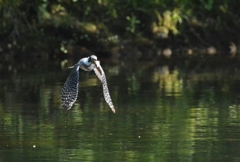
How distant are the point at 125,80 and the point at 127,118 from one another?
6346mm

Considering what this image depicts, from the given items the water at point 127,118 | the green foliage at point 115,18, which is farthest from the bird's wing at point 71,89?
the green foliage at point 115,18

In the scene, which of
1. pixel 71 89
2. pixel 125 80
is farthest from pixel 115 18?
pixel 71 89

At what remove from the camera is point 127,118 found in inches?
542

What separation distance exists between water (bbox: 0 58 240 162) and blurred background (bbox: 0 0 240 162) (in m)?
0.02

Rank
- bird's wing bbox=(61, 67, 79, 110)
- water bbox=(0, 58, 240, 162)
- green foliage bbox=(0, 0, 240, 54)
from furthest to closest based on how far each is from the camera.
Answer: green foliage bbox=(0, 0, 240, 54), bird's wing bbox=(61, 67, 79, 110), water bbox=(0, 58, 240, 162)

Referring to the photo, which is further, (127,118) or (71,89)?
(127,118)

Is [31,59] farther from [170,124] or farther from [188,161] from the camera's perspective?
[188,161]

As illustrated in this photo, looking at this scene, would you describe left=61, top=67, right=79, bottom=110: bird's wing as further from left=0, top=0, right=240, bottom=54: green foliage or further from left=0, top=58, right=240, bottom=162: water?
left=0, top=0, right=240, bottom=54: green foliage

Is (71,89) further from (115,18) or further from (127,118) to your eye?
(115,18)

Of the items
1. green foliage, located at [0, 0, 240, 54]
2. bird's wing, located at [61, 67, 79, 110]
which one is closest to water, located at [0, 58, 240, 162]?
bird's wing, located at [61, 67, 79, 110]

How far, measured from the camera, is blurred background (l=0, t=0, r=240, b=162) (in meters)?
11.3

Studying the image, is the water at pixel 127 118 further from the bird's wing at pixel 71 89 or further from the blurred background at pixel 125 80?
the bird's wing at pixel 71 89

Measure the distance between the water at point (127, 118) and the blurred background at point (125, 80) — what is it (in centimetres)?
2

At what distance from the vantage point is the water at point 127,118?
1084 centimetres
